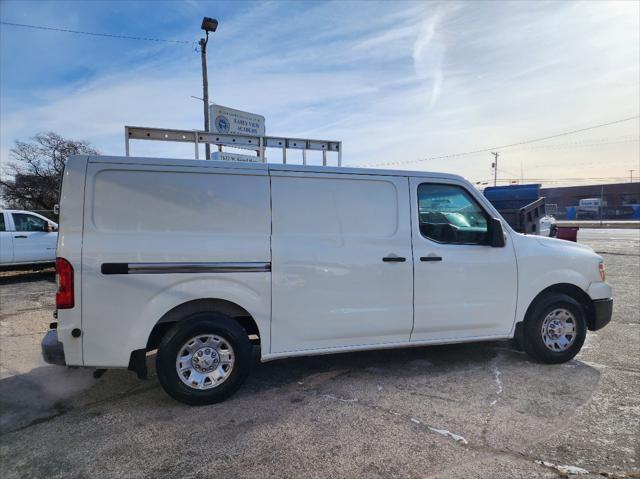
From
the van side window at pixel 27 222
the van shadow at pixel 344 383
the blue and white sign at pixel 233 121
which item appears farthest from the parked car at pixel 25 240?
the van shadow at pixel 344 383

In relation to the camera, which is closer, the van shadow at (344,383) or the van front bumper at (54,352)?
the van front bumper at (54,352)

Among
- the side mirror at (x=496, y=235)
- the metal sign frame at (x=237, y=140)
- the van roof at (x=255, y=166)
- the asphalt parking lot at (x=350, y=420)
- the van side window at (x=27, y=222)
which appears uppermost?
the metal sign frame at (x=237, y=140)

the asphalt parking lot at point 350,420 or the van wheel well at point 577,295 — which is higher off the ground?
the van wheel well at point 577,295

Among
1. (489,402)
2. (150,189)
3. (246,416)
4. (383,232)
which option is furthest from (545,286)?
(150,189)

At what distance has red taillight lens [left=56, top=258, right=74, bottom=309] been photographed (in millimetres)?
3383

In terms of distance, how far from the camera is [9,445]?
10.3 feet

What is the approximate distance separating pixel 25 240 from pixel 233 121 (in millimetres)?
6289

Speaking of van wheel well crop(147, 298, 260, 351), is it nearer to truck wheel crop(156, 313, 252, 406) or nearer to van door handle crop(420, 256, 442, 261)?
truck wheel crop(156, 313, 252, 406)

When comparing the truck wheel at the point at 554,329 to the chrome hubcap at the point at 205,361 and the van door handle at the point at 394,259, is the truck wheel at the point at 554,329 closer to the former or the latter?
the van door handle at the point at 394,259

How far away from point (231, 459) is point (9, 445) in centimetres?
166

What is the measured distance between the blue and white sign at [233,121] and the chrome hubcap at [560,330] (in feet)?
30.1

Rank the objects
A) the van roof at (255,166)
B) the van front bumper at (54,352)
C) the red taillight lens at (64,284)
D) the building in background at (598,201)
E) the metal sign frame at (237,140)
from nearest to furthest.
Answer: the red taillight lens at (64,284), the van front bumper at (54,352), the van roof at (255,166), the metal sign frame at (237,140), the building in background at (598,201)

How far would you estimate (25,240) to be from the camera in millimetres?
10859

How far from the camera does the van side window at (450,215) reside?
441 centimetres
